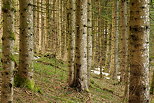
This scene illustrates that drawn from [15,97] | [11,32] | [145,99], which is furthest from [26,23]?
[145,99]

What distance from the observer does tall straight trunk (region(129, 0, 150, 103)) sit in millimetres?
4785

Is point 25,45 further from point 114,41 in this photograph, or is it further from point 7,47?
point 114,41

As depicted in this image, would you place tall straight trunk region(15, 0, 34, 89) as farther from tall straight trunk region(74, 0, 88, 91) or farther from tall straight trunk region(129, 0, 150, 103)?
tall straight trunk region(129, 0, 150, 103)

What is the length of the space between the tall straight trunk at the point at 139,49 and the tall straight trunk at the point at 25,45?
3.55 meters

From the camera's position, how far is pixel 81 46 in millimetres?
9375

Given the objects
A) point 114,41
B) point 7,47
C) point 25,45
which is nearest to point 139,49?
point 7,47

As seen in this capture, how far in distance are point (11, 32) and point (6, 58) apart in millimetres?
485

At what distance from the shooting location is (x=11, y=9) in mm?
4043

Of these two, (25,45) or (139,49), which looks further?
(25,45)

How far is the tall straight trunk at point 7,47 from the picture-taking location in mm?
4043

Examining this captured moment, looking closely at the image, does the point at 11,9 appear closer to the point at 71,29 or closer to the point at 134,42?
the point at 134,42

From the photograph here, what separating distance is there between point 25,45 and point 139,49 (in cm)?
381

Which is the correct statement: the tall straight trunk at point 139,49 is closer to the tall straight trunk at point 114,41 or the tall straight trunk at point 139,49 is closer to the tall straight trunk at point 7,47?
the tall straight trunk at point 7,47

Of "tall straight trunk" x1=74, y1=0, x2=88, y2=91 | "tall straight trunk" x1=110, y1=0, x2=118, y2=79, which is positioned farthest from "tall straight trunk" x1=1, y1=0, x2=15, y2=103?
"tall straight trunk" x1=110, y1=0, x2=118, y2=79
